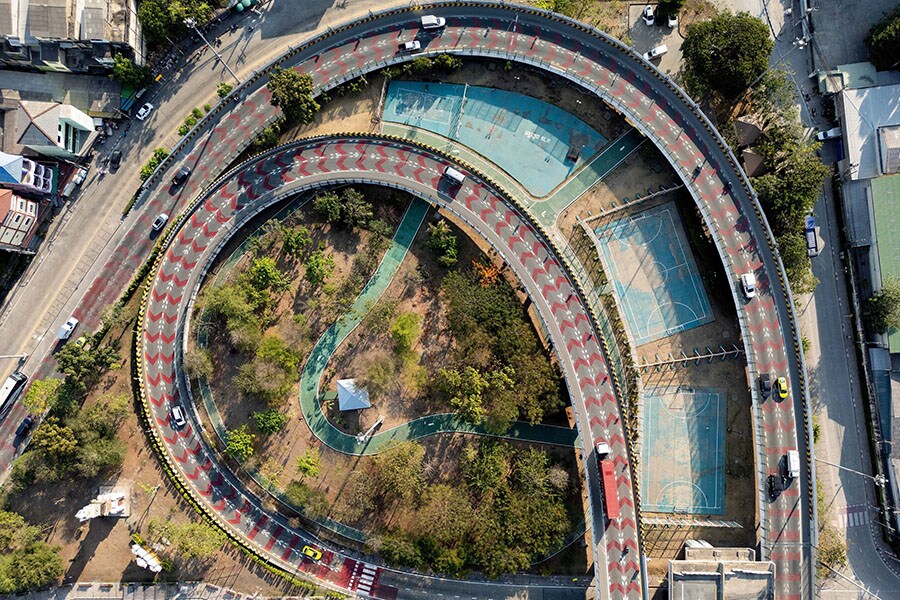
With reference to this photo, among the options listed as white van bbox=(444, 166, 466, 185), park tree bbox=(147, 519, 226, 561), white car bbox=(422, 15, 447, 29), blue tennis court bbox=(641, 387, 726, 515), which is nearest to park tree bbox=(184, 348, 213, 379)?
park tree bbox=(147, 519, 226, 561)

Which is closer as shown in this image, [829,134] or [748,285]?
[748,285]

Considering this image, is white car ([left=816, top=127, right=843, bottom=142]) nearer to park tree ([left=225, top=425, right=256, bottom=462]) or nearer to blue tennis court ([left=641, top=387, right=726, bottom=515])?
blue tennis court ([left=641, top=387, right=726, bottom=515])

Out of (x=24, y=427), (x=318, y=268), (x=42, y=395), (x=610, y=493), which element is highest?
(x=318, y=268)

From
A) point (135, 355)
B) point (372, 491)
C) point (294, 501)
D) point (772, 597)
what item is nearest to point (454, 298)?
point (372, 491)

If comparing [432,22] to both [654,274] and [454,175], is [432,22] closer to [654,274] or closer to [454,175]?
[454,175]

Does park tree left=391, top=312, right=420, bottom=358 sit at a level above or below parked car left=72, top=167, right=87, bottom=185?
below

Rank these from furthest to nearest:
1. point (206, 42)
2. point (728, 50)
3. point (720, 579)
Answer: point (206, 42), point (728, 50), point (720, 579)

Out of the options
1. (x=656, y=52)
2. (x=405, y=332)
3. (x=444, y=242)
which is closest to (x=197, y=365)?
(x=405, y=332)
